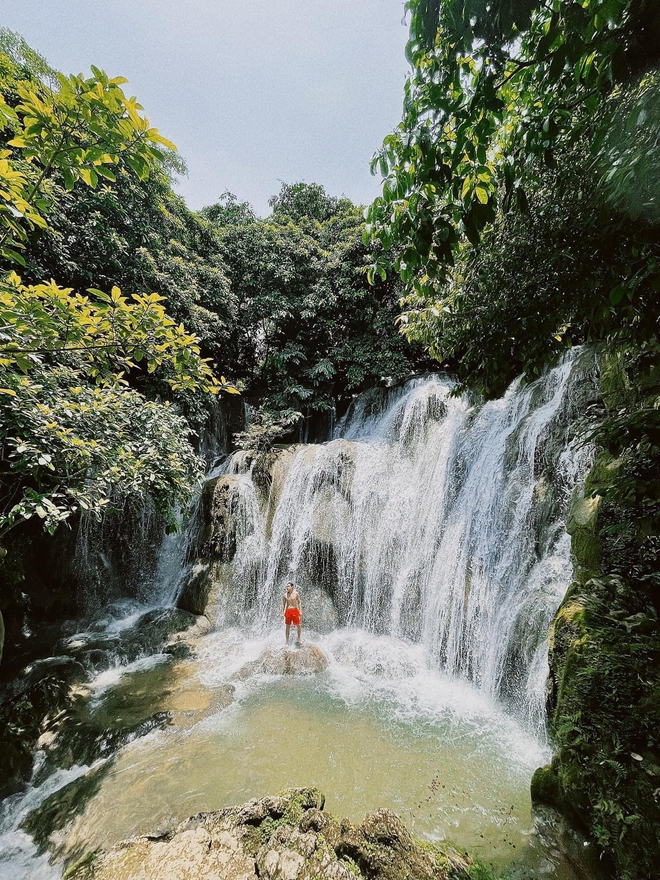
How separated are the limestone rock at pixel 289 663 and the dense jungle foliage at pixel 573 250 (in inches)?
167

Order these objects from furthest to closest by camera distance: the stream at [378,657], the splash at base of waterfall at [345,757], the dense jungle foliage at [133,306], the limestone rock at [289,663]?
1. the limestone rock at [289,663]
2. the stream at [378,657]
3. the splash at base of waterfall at [345,757]
4. the dense jungle foliage at [133,306]

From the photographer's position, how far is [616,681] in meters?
2.54

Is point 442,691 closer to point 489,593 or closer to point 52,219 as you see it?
point 489,593

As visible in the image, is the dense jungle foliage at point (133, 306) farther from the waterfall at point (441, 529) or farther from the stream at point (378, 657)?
the waterfall at point (441, 529)

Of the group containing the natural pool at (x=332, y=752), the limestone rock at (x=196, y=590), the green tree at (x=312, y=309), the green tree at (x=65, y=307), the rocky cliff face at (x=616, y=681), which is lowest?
the natural pool at (x=332, y=752)

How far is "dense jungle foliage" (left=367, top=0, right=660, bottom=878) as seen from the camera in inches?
67.7

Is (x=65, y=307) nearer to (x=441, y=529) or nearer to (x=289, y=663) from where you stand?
(x=289, y=663)

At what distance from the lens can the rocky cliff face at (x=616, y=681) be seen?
218 cm

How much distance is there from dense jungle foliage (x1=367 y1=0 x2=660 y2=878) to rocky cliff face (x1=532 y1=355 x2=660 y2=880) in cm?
1

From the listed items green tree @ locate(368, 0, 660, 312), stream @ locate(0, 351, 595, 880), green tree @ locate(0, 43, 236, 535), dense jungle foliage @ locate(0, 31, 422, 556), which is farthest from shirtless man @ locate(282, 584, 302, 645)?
green tree @ locate(368, 0, 660, 312)

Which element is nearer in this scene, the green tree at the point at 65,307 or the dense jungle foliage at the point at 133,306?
the green tree at the point at 65,307

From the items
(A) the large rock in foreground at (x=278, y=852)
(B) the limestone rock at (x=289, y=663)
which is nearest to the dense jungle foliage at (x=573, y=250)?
(A) the large rock in foreground at (x=278, y=852)

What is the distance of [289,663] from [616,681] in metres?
5.54

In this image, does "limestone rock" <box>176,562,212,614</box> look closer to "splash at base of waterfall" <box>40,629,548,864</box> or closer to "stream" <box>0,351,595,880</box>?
"stream" <box>0,351,595,880</box>
